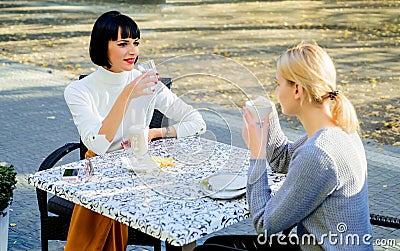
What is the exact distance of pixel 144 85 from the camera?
315cm

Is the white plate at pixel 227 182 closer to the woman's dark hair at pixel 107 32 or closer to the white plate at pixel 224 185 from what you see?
the white plate at pixel 224 185

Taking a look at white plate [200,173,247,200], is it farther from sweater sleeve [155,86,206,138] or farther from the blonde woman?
sweater sleeve [155,86,206,138]

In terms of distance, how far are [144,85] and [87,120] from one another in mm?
584

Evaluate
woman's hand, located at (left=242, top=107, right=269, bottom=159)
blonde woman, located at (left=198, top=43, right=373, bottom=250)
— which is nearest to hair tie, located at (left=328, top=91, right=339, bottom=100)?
blonde woman, located at (left=198, top=43, right=373, bottom=250)

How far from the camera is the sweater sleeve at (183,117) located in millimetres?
3402

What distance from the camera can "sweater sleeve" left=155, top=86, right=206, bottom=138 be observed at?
11.2ft

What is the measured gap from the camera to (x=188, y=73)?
2.99 meters

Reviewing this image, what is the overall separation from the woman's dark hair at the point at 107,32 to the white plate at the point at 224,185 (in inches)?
43.8

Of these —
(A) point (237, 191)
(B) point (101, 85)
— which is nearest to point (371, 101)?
(B) point (101, 85)

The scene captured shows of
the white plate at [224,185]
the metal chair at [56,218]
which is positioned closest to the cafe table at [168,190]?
the white plate at [224,185]

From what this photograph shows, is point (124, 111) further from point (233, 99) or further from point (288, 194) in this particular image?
point (288, 194)

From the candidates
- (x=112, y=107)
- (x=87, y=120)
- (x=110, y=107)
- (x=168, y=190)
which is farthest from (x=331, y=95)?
(x=110, y=107)

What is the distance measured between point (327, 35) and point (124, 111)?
10677mm

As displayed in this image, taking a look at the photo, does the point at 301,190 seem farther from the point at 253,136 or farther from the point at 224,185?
the point at 224,185
